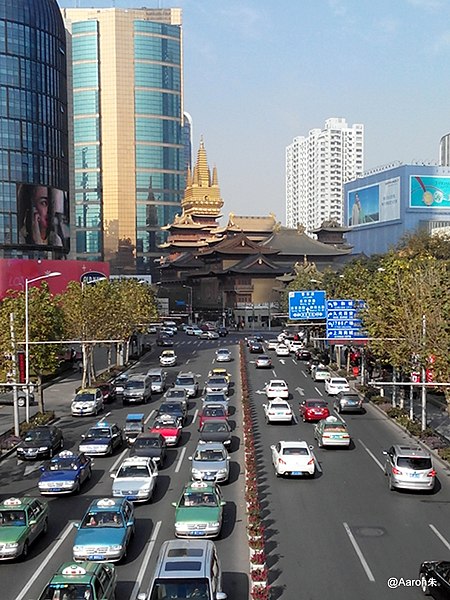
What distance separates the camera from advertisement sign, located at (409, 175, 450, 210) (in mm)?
143500

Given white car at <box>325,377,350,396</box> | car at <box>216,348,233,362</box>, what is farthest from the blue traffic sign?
car at <box>216,348,233,362</box>

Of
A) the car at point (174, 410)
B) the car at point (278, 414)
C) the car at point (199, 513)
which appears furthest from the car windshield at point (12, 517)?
the car at point (278, 414)

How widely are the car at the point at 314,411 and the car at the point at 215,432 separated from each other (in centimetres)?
719

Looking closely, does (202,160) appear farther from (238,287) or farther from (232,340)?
(232,340)

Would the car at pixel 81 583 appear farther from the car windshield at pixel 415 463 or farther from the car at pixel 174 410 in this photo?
the car at pixel 174 410

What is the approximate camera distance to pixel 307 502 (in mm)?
25453

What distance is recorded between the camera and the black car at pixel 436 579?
1625 cm

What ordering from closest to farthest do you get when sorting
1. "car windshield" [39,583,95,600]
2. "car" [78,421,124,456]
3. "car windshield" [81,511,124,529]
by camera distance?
"car windshield" [39,583,95,600], "car windshield" [81,511,124,529], "car" [78,421,124,456]

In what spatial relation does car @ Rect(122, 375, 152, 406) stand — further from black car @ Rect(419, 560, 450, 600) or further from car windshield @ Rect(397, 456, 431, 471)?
black car @ Rect(419, 560, 450, 600)

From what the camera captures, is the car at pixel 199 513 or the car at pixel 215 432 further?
the car at pixel 215 432

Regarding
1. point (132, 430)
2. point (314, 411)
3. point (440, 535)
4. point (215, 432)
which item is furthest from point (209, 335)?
point (440, 535)

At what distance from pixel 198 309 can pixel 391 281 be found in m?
93.2

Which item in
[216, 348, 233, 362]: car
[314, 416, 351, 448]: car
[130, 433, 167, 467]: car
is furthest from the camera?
[216, 348, 233, 362]: car

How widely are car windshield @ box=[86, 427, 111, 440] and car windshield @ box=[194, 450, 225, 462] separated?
677 cm
